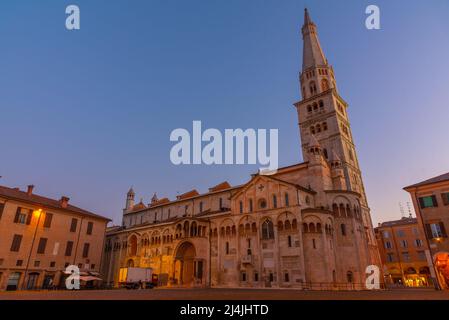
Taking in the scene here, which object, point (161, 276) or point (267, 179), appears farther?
point (161, 276)

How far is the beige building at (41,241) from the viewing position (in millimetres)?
34438

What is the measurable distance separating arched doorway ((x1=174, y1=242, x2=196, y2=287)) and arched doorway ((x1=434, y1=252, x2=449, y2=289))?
29982 millimetres

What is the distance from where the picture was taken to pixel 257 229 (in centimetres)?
3744

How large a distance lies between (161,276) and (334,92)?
44.7 m

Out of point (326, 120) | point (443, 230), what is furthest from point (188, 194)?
point (443, 230)

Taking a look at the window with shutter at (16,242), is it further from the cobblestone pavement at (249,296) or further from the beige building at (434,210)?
the beige building at (434,210)

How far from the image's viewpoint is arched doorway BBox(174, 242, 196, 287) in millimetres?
42066

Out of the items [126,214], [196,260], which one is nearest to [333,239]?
[196,260]

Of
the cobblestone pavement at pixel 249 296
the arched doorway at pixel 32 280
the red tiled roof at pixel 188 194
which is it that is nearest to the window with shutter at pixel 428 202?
the cobblestone pavement at pixel 249 296

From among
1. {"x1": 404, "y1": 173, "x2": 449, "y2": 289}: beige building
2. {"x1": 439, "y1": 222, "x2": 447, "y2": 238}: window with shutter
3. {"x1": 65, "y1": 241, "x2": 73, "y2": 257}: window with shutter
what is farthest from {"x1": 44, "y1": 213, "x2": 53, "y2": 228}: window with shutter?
{"x1": 439, "y1": 222, "x2": 447, "y2": 238}: window with shutter

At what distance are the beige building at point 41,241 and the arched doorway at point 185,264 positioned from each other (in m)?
12.6

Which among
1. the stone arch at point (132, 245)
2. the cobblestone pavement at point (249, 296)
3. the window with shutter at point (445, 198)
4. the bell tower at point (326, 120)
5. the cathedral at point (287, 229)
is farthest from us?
the stone arch at point (132, 245)

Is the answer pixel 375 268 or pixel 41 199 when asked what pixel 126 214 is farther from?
pixel 375 268

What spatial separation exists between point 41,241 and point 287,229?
33.8m
